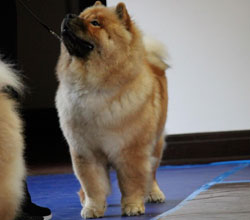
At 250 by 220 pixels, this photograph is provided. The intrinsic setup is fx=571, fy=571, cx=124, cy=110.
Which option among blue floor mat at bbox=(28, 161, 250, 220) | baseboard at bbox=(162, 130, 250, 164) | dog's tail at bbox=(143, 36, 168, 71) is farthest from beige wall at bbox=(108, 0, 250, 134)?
dog's tail at bbox=(143, 36, 168, 71)

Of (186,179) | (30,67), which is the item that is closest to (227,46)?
(186,179)

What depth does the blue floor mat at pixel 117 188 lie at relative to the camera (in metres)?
3.04

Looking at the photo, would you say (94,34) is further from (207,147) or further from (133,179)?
(207,147)

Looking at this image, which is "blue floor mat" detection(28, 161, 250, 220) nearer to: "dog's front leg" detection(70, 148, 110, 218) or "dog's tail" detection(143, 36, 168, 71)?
"dog's front leg" detection(70, 148, 110, 218)

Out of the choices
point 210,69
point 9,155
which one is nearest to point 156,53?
point 9,155

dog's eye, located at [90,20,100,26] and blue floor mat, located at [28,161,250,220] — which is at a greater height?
dog's eye, located at [90,20,100,26]

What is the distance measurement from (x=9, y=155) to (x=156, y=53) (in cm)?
162

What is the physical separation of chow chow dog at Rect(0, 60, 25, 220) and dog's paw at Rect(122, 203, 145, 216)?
0.92 metres

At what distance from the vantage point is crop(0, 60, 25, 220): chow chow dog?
187 centimetres

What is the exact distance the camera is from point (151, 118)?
2.91 meters

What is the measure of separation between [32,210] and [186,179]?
1.62m

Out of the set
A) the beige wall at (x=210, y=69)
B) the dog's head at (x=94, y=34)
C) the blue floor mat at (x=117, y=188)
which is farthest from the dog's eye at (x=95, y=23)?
the beige wall at (x=210, y=69)

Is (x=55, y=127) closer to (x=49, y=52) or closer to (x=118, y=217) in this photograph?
(x=49, y=52)

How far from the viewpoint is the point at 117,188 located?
4.08 metres
